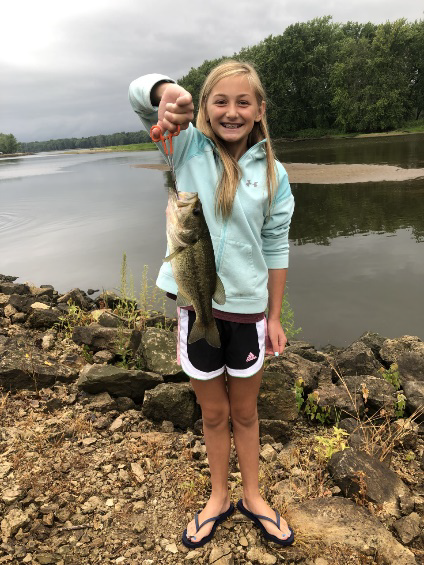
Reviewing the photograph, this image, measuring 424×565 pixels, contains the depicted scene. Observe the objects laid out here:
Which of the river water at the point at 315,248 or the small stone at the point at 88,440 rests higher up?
the small stone at the point at 88,440

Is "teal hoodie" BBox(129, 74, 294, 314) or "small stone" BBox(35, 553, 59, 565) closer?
"teal hoodie" BBox(129, 74, 294, 314)

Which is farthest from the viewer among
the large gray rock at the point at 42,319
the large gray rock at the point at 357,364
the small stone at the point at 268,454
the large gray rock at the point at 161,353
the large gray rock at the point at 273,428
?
the large gray rock at the point at 42,319

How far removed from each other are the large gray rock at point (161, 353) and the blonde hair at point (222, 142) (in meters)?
2.72

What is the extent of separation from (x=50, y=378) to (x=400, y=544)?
12.6 ft

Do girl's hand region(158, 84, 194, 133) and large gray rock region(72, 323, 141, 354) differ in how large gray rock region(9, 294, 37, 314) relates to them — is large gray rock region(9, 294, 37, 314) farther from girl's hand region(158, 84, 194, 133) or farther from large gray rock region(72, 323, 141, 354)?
girl's hand region(158, 84, 194, 133)

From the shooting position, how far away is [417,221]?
1389 centimetres

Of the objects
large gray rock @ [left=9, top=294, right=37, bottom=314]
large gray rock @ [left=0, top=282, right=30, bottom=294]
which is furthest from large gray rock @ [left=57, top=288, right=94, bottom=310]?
large gray rock @ [left=9, top=294, right=37, bottom=314]

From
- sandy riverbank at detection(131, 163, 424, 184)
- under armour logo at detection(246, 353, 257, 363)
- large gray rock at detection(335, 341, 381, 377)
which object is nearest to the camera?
under armour logo at detection(246, 353, 257, 363)

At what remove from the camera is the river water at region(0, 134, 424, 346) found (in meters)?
8.32

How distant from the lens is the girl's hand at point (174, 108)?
7.69ft

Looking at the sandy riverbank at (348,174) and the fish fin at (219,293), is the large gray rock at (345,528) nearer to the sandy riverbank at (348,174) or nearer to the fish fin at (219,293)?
the fish fin at (219,293)

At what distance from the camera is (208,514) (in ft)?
10.2

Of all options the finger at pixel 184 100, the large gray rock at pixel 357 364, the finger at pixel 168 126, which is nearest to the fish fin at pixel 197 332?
the finger at pixel 168 126

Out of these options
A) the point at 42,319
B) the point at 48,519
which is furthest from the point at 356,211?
the point at 48,519
